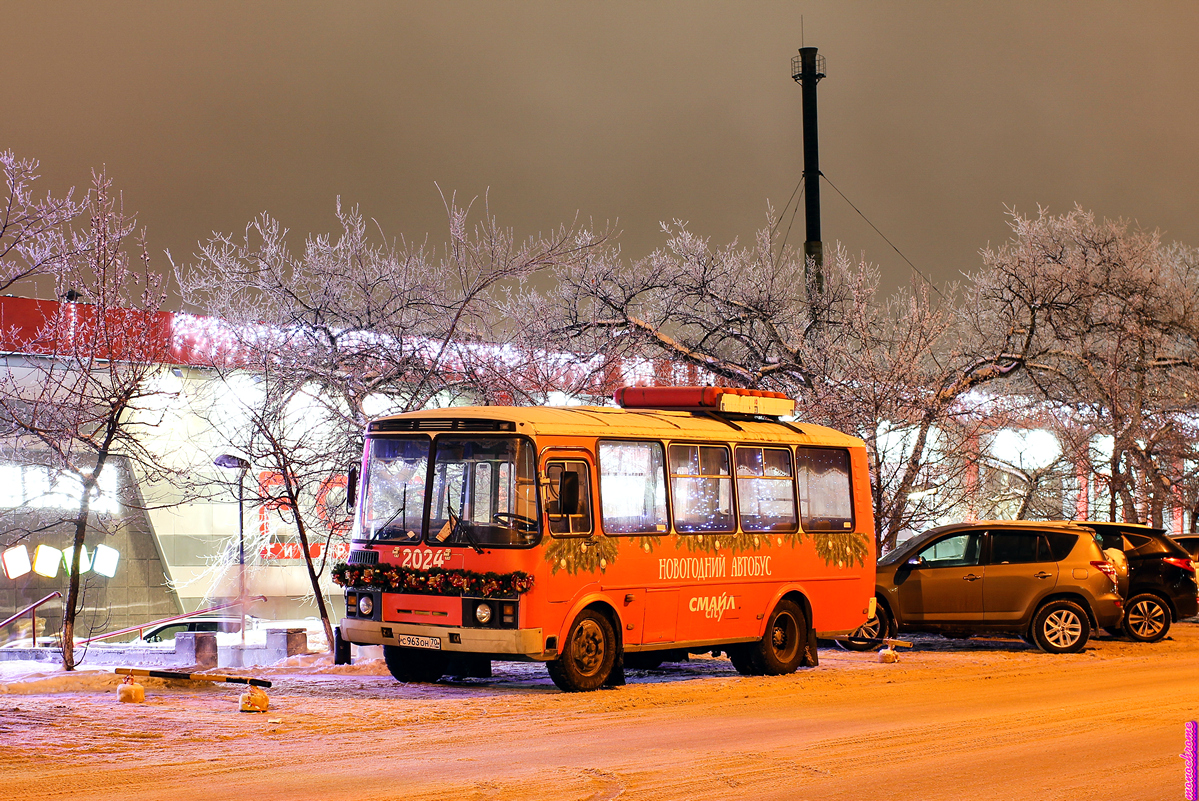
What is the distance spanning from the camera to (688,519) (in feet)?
44.8

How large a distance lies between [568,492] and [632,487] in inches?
44.9

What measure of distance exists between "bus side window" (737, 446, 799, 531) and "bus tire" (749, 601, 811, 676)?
1.01 meters

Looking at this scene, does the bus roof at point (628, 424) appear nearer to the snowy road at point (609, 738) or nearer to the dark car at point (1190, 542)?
the snowy road at point (609, 738)

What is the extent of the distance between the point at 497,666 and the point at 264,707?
17.1ft

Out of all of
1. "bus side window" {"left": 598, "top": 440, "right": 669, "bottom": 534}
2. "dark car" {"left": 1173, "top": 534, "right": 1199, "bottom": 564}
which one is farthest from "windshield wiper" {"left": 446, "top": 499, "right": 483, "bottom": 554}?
"dark car" {"left": 1173, "top": 534, "right": 1199, "bottom": 564}

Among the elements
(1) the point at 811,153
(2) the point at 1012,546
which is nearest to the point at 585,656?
(2) the point at 1012,546

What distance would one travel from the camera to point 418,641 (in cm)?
1227

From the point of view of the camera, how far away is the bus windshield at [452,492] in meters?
12.1

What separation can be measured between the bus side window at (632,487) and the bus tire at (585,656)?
0.95 meters

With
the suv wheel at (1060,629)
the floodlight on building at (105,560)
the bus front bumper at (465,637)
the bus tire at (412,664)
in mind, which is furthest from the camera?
the floodlight on building at (105,560)

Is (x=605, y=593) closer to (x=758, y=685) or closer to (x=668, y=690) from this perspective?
(x=668, y=690)

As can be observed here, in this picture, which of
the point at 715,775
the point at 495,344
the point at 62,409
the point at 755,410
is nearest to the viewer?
the point at 715,775

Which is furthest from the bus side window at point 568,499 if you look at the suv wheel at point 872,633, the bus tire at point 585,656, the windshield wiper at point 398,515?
the suv wheel at point 872,633

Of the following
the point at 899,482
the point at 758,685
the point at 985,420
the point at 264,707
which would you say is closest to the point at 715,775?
the point at 264,707
